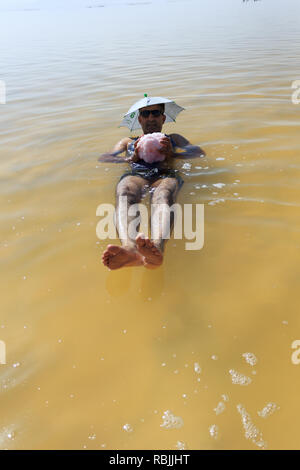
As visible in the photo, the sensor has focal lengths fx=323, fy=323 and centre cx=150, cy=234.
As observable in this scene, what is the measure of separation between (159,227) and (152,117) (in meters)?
2.47

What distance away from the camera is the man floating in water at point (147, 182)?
259cm

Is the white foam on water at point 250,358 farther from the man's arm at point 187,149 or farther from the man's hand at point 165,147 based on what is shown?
the man's arm at point 187,149

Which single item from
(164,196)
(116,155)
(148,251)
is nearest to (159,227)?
(148,251)

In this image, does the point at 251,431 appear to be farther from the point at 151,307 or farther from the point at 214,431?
the point at 151,307

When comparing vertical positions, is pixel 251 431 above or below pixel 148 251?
below

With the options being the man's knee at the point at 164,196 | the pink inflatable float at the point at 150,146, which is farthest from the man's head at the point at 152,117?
the man's knee at the point at 164,196

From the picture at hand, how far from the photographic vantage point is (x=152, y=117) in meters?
4.83

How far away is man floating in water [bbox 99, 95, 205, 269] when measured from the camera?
2.59 m

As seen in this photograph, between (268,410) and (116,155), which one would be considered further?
(116,155)

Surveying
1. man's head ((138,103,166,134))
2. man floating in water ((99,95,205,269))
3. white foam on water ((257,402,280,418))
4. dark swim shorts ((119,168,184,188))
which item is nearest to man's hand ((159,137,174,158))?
man floating in water ((99,95,205,269))

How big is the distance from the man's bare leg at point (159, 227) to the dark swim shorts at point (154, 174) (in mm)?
218

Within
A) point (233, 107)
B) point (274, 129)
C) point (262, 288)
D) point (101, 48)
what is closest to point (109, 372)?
point (262, 288)

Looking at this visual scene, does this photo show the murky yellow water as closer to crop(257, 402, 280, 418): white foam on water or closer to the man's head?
crop(257, 402, 280, 418): white foam on water
